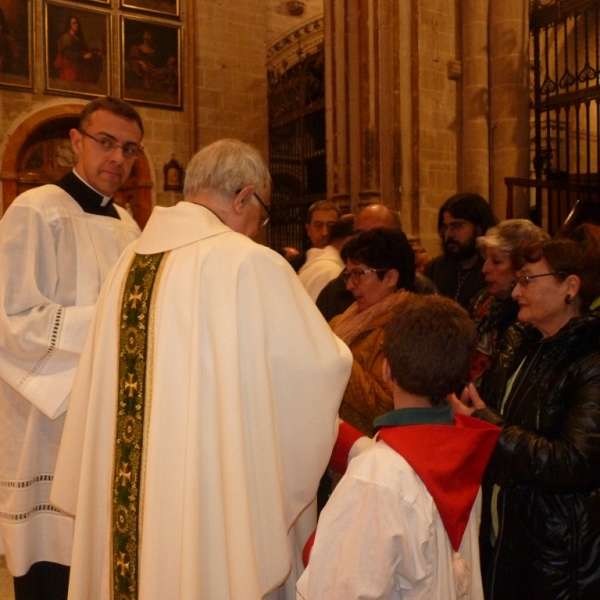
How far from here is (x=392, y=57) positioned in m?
7.16

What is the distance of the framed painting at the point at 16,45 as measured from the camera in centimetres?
980

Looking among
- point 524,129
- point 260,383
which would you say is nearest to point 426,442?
point 260,383

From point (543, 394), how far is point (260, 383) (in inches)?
33.1

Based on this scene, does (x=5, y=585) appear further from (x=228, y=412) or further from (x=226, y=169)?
(x=226, y=169)

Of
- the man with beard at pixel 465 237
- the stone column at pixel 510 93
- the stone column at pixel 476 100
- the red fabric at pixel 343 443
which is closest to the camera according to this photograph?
the red fabric at pixel 343 443

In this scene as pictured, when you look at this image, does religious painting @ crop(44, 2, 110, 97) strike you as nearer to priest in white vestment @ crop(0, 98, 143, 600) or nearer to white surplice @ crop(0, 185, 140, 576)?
priest in white vestment @ crop(0, 98, 143, 600)

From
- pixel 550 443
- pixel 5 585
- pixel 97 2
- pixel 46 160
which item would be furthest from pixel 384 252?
pixel 97 2

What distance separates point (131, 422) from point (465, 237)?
2313 millimetres

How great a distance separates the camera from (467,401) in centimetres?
206

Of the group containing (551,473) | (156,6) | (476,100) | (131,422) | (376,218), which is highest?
(156,6)

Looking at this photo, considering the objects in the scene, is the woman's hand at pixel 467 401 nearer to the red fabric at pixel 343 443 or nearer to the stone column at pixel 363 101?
the red fabric at pixel 343 443

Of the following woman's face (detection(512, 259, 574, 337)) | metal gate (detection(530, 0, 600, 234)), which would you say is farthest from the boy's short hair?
metal gate (detection(530, 0, 600, 234))

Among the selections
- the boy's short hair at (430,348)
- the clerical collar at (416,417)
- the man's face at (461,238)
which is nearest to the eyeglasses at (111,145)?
the boy's short hair at (430,348)

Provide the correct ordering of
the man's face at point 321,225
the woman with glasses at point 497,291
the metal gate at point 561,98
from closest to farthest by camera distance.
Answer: the woman with glasses at point 497,291, the man's face at point 321,225, the metal gate at point 561,98
